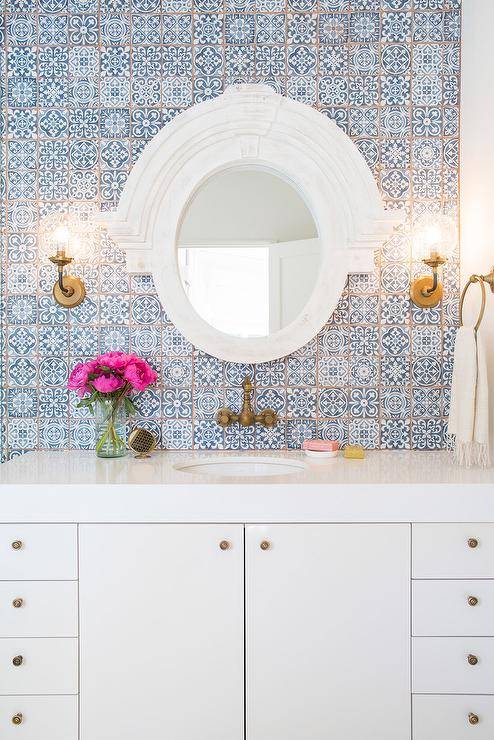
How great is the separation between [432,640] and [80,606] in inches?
39.2

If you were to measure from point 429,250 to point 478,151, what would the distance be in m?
0.36

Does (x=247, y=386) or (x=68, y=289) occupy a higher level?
(x=68, y=289)

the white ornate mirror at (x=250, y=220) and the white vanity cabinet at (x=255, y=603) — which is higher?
the white ornate mirror at (x=250, y=220)

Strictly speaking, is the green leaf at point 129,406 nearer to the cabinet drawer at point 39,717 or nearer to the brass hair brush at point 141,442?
the brass hair brush at point 141,442

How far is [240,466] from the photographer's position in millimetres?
2107

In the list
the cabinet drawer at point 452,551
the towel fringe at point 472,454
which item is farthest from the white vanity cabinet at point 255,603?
the towel fringe at point 472,454

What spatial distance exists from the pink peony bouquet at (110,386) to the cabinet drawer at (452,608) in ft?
3.56

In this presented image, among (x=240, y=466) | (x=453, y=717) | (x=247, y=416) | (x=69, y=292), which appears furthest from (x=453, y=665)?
(x=69, y=292)

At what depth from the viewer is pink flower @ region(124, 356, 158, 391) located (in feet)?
6.62

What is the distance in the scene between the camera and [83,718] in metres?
1.70

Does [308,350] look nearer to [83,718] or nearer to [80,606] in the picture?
[80,606]

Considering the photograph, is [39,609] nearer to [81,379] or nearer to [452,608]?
[81,379]

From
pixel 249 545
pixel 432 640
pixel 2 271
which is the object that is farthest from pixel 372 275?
pixel 2 271

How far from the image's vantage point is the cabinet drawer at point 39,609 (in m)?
1.68
